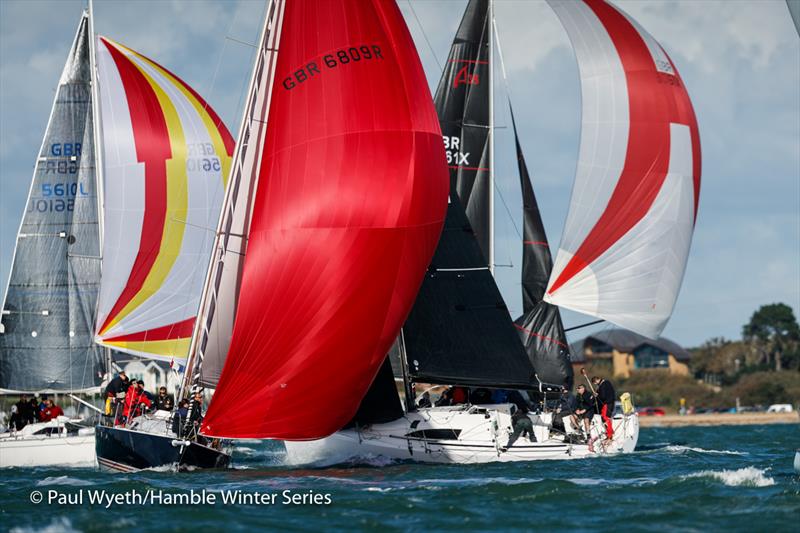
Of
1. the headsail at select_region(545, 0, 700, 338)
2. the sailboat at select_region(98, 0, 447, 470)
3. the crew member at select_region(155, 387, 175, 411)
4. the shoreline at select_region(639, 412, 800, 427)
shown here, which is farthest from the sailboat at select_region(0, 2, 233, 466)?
the shoreline at select_region(639, 412, 800, 427)

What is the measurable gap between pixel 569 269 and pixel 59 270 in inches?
566

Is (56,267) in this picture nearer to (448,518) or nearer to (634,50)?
(634,50)

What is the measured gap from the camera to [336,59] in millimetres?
21750

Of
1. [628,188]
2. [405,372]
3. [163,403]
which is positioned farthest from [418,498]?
[628,188]

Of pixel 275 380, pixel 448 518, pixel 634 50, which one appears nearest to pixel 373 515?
pixel 448 518

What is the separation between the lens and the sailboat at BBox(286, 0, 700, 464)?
2480 cm

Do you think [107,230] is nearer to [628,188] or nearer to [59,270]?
[59,270]

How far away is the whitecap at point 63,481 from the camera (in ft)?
70.3

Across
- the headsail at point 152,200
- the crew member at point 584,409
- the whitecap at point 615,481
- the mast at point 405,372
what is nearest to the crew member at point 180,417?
the mast at point 405,372

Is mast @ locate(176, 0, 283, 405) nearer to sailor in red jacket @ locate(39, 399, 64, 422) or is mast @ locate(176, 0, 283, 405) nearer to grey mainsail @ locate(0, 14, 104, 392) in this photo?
sailor in red jacket @ locate(39, 399, 64, 422)

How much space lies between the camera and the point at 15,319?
3278cm

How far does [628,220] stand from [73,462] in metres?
14.3

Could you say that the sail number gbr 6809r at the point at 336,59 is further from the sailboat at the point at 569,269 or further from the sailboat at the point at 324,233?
the sailboat at the point at 569,269

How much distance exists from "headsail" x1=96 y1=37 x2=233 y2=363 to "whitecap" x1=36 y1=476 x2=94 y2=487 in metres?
8.67
